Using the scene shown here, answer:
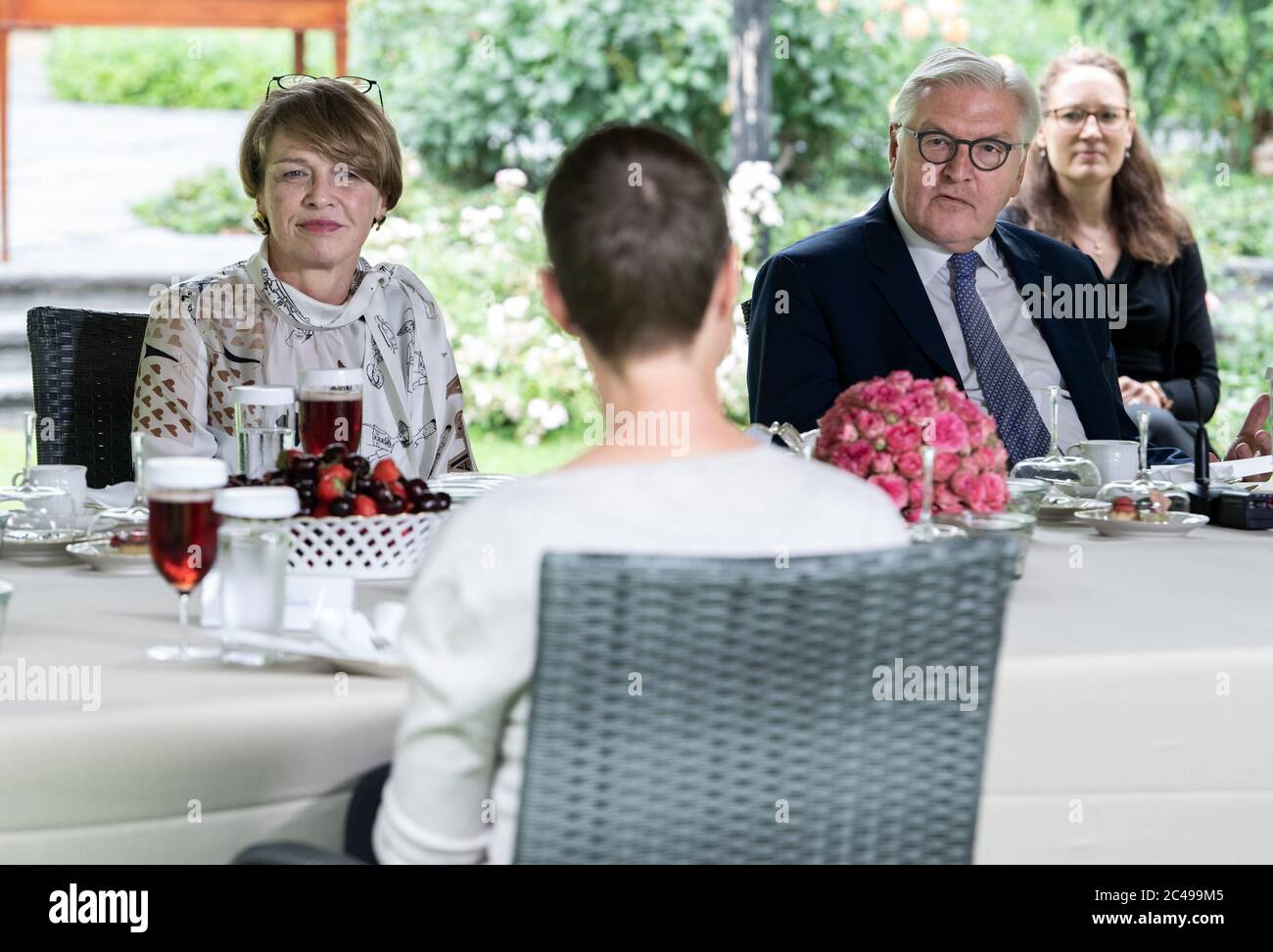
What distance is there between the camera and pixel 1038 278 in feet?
12.5

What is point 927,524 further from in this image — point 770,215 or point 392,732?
point 770,215

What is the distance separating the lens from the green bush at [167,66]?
1033 cm

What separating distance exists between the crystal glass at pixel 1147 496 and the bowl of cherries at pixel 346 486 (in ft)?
3.66

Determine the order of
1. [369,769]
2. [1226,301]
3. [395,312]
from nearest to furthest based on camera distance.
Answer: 1. [369,769]
2. [395,312]
3. [1226,301]

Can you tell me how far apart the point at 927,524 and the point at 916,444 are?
119mm

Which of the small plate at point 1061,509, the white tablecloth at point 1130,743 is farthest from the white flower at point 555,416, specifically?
the white tablecloth at point 1130,743

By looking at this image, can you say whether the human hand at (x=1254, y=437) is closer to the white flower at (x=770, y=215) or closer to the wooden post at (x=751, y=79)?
the white flower at (x=770, y=215)

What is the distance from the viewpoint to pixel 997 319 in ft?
12.4

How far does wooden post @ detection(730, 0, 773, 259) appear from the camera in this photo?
706 cm

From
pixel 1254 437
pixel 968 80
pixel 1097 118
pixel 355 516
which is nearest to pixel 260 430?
pixel 355 516

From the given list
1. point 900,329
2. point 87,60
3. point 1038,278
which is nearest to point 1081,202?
point 1038,278
